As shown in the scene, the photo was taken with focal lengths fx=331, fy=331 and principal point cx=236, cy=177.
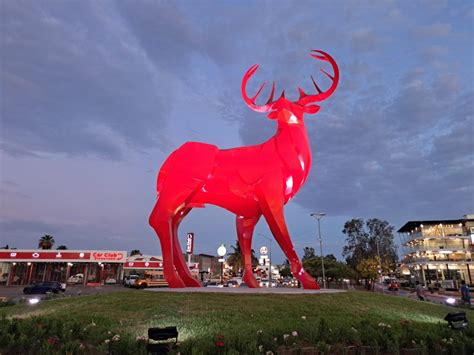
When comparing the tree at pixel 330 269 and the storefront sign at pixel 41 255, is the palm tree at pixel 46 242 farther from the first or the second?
the tree at pixel 330 269

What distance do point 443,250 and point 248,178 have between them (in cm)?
5593

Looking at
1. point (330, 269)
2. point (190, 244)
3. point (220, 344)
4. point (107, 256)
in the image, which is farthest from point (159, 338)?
point (190, 244)

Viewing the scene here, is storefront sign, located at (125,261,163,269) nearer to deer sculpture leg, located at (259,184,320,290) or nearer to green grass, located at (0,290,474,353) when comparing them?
green grass, located at (0,290,474,353)

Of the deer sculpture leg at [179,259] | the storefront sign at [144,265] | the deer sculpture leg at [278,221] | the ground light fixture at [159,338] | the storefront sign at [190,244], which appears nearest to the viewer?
the ground light fixture at [159,338]

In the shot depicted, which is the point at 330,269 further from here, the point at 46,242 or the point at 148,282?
the point at 46,242

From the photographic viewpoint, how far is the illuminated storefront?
38750mm

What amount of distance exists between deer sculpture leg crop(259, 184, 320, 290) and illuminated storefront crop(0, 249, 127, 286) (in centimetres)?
3478

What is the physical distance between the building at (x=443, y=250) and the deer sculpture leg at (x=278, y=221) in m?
50.1

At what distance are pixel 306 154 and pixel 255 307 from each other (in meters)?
5.69

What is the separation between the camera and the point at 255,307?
28.5 ft

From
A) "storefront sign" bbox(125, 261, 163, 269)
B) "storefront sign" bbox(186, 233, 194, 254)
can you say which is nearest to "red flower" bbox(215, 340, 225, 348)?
"storefront sign" bbox(186, 233, 194, 254)

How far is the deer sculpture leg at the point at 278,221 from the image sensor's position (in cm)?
1120

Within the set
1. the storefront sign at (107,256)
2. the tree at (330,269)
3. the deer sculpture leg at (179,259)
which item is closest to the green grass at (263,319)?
the deer sculpture leg at (179,259)

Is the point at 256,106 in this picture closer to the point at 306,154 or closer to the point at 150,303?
the point at 306,154
